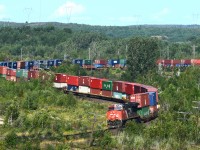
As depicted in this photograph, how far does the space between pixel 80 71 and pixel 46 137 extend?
194ft

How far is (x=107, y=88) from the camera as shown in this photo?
65250 mm

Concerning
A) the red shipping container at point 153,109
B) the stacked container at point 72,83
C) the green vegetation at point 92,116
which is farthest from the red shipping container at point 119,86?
the red shipping container at point 153,109

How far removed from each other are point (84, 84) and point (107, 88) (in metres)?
5.38

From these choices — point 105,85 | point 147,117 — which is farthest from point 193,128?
point 105,85

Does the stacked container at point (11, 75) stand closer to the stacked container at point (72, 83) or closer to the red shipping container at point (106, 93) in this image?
the stacked container at point (72, 83)

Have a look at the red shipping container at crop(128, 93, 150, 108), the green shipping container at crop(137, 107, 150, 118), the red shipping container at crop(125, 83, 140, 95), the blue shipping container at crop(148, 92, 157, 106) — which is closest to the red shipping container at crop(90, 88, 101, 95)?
the red shipping container at crop(125, 83, 140, 95)

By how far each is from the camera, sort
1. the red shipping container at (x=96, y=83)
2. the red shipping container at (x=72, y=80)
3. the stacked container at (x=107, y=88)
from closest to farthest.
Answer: the stacked container at (x=107, y=88), the red shipping container at (x=96, y=83), the red shipping container at (x=72, y=80)

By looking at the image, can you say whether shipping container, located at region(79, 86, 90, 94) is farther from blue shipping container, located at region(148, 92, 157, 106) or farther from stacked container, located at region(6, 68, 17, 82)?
blue shipping container, located at region(148, 92, 157, 106)

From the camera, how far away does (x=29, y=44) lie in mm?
176500

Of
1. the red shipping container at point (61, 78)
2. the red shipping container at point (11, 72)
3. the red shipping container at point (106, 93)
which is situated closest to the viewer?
the red shipping container at point (106, 93)

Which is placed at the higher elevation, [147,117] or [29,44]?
[29,44]

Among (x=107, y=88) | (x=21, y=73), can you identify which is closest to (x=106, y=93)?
(x=107, y=88)

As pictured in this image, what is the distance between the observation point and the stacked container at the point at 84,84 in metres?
68.7

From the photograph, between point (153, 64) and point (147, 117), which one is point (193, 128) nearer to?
point (147, 117)
